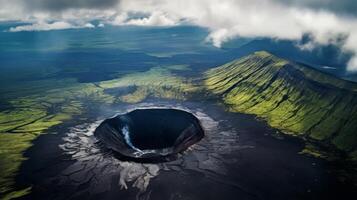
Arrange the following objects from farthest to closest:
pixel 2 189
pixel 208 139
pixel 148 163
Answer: pixel 208 139
pixel 148 163
pixel 2 189

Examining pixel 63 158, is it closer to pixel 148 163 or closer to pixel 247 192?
pixel 148 163

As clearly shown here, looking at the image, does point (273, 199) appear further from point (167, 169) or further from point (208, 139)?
point (208, 139)

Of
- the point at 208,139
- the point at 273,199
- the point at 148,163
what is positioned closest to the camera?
the point at 273,199

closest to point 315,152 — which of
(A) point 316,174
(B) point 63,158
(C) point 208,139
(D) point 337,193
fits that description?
(A) point 316,174

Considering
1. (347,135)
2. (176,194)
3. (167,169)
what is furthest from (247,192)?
(347,135)

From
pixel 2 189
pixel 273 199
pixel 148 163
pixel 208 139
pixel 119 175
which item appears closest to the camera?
pixel 273 199

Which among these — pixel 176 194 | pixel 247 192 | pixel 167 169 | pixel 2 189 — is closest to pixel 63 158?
pixel 2 189

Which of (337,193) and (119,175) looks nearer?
(337,193)

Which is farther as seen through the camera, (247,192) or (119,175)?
(119,175)

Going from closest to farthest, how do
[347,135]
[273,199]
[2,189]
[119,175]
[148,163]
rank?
[273,199]
[2,189]
[119,175]
[148,163]
[347,135]
